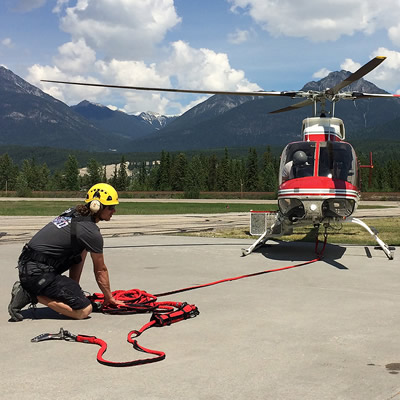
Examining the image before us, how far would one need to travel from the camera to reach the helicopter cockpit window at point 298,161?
11.4m

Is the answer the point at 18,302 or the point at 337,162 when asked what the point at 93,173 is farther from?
the point at 18,302

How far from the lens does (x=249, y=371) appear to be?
4.35m

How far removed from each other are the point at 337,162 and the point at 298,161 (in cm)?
91

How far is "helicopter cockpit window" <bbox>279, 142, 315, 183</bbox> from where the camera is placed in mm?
11398

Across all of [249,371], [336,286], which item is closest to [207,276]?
[336,286]

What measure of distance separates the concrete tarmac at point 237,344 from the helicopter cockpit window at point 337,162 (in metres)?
2.52

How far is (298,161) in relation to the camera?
11609 mm

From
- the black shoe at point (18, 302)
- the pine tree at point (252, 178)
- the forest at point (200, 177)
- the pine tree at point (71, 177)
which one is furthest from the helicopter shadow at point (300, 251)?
the pine tree at point (71, 177)

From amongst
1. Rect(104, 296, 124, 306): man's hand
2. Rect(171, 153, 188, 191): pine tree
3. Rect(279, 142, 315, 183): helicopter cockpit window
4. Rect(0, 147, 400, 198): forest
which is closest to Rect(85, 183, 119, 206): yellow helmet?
Rect(104, 296, 124, 306): man's hand

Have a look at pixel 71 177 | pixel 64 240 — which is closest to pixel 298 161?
pixel 64 240

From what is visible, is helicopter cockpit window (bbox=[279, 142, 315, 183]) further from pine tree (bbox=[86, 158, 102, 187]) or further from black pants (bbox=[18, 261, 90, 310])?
pine tree (bbox=[86, 158, 102, 187])

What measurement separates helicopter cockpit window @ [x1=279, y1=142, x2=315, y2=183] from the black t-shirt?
6465 mm

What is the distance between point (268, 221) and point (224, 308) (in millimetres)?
8819

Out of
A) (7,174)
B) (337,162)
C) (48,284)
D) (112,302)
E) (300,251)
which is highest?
(7,174)
